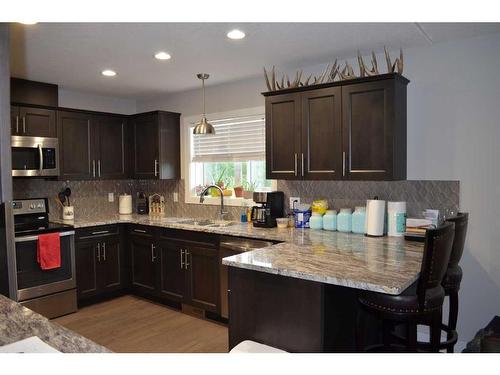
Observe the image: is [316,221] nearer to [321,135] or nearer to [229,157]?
[321,135]

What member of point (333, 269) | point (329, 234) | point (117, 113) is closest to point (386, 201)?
point (329, 234)

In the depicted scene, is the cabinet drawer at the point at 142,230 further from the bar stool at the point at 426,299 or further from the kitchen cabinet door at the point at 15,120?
the bar stool at the point at 426,299

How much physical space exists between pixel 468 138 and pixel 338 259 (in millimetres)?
1522

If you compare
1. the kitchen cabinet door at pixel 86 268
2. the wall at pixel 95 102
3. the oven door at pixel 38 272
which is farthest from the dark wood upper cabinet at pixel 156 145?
the oven door at pixel 38 272

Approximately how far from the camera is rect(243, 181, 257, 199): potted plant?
4348mm

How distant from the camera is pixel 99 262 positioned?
4.35 metres

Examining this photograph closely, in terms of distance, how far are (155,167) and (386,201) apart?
2.76 metres

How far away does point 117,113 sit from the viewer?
5258mm

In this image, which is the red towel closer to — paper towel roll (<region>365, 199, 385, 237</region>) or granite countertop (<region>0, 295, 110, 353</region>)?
granite countertop (<region>0, 295, 110, 353</region>)

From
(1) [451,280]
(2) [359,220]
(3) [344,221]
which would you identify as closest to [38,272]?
(3) [344,221]

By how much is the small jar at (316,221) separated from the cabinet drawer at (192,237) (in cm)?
88

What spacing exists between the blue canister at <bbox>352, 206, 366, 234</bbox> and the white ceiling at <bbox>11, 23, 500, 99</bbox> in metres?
1.36

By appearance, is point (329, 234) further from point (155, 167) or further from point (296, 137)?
point (155, 167)

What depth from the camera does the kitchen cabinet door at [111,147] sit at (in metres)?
4.77
